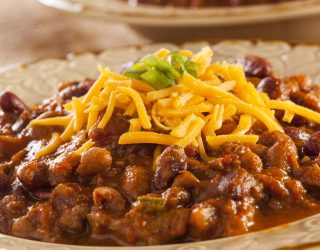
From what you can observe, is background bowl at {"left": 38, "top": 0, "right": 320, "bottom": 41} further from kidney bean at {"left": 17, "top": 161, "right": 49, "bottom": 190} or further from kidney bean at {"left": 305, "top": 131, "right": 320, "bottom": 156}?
kidney bean at {"left": 17, "top": 161, "right": 49, "bottom": 190}

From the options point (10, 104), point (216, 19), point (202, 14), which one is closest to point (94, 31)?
point (202, 14)

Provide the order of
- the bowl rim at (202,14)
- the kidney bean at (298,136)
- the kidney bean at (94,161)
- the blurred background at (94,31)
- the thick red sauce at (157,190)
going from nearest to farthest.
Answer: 1. the thick red sauce at (157,190)
2. the kidney bean at (94,161)
3. the kidney bean at (298,136)
4. the bowl rim at (202,14)
5. the blurred background at (94,31)

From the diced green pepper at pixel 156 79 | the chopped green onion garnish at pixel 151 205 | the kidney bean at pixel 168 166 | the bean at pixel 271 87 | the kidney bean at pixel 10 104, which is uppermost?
the diced green pepper at pixel 156 79

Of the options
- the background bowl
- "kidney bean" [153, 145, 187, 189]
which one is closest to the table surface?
the background bowl

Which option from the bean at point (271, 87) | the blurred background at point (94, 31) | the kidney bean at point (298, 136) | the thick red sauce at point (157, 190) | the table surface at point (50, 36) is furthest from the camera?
the table surface at point (50, 36)

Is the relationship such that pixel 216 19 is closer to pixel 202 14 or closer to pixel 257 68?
pixel 202 14

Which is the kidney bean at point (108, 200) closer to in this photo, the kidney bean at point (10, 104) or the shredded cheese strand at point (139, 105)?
the shredded cheese strand at point (139, 105)

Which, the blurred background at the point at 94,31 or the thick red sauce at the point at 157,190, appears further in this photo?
the blurred background at the point at 94,31

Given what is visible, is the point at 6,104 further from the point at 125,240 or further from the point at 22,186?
the point at 125,240

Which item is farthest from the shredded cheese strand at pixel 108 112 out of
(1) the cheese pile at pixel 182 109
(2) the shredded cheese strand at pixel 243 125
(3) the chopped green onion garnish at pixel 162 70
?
(2) the shredded cheese strand at pixel 243 125
